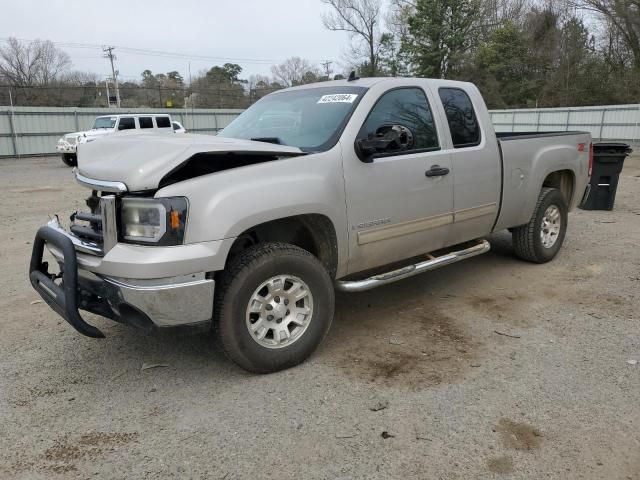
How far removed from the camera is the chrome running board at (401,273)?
12.8 ft

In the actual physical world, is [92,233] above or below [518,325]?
above

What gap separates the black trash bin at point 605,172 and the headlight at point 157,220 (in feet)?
26.3

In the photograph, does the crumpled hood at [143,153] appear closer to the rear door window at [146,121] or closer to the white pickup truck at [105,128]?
the white pickup truck at [105,128]

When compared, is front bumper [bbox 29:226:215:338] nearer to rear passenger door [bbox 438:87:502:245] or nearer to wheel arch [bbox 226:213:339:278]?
wheel arch [bbox 226:213:339:278]

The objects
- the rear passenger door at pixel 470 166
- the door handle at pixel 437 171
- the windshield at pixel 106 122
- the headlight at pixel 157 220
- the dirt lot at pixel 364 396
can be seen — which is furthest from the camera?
the windshield at pixel 106 122

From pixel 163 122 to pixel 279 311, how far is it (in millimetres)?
20312

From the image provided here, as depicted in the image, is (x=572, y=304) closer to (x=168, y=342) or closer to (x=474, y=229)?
(x=474, y=229)

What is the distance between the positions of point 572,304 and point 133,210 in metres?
3.83

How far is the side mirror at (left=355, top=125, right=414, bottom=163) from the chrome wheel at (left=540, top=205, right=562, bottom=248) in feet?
8.64

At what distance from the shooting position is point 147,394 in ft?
11.0

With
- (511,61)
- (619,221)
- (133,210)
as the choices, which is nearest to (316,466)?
(133,210)

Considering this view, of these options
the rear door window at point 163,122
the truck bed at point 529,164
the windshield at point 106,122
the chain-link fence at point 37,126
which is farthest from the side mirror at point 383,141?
the chain-link fence at point 37,126

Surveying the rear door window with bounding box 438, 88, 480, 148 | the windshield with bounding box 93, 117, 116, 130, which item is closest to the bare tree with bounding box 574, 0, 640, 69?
the windshield with bounding box 93, 117, 116, 130

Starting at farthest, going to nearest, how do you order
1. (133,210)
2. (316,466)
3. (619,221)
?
1. (619,221)
2. (133,210)
3. (316,466)
